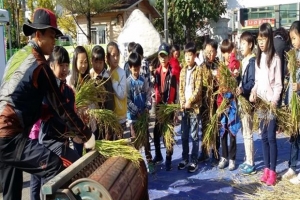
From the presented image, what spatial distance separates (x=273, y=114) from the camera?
13.5 feet

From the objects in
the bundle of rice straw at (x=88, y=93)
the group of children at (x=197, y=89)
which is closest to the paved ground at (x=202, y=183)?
the group of children at (x=197, y=89)

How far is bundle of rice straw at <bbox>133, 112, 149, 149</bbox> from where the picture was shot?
4.53m

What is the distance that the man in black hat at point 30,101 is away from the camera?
272cm

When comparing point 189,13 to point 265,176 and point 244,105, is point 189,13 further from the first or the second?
point 265,176

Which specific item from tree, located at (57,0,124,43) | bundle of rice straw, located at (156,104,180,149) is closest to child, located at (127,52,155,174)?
bundle of rice straw, located at (156,104,180,149)

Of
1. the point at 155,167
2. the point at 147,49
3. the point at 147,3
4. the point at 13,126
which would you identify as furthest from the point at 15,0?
the point at 13,126

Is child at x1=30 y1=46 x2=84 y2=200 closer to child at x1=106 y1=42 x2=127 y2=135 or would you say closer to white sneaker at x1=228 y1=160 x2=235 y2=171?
child at x1=106 y1=42 x2=127 y2=135

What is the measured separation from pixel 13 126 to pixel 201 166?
290cm

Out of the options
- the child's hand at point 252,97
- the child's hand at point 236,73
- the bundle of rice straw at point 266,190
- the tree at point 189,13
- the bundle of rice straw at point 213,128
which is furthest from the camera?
the tree at point 189,13

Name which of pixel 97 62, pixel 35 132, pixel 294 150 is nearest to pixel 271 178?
pixel 294 150

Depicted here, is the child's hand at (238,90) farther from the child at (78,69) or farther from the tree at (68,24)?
the tree at (68,24)

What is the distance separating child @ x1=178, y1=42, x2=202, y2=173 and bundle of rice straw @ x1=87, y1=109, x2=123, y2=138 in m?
1.01

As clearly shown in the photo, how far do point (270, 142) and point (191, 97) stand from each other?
1.05 meters

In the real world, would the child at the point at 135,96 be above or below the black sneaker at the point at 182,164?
above
